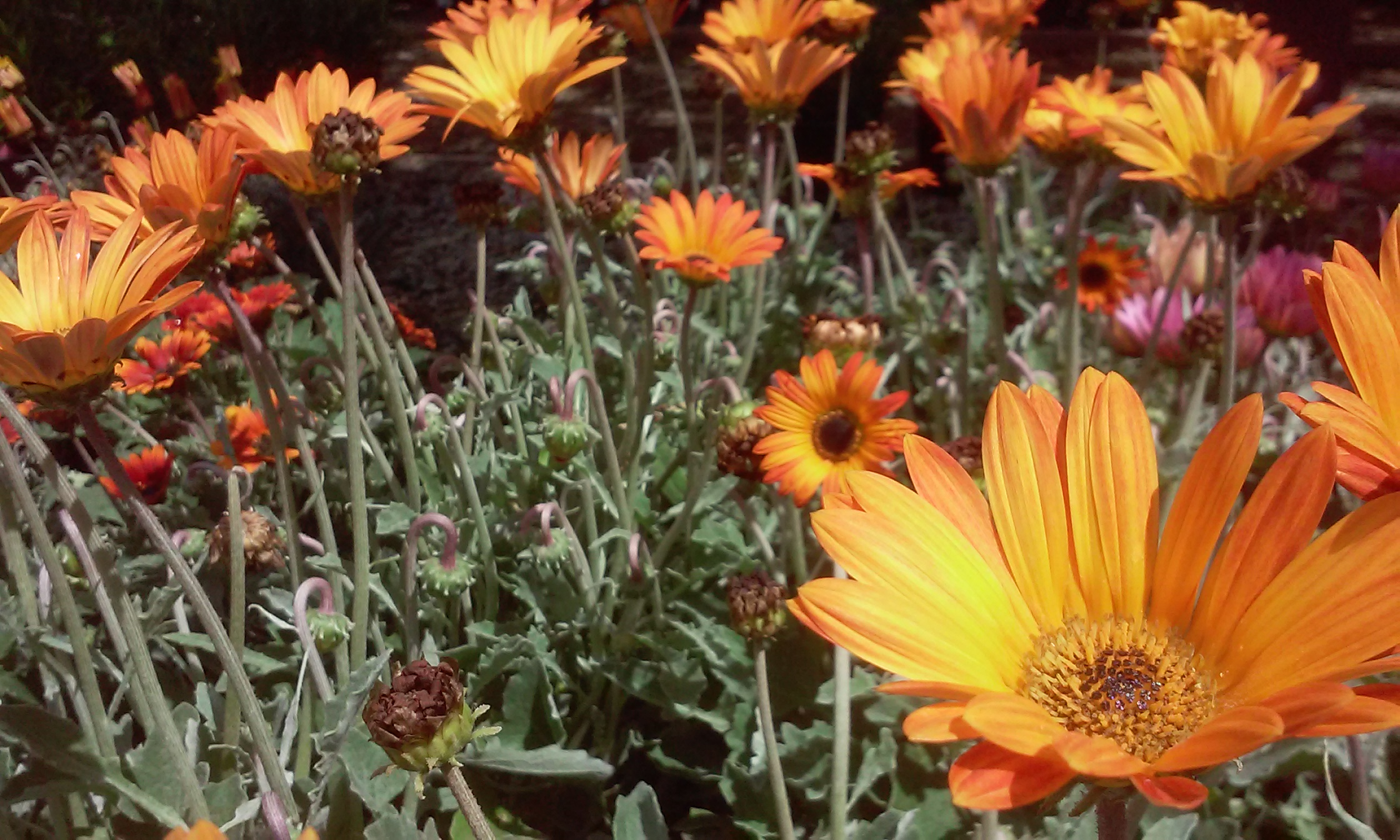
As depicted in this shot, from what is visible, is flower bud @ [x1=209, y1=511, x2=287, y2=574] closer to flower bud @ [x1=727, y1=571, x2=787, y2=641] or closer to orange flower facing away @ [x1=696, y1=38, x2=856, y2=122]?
flower bud @ [x1=727, y1=571, x2=787, y2=641]

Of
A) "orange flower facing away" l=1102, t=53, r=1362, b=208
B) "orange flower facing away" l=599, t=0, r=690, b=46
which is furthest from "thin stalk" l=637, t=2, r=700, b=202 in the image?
"orange flower facing away" l=1102, t=53, r=1362, b=208

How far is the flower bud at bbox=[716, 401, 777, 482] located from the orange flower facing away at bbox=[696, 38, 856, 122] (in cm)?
58

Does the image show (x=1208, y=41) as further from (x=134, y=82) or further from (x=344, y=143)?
(x=134, y=82)

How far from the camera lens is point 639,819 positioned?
83 centimetres

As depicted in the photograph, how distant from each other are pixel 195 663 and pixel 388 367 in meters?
0.43

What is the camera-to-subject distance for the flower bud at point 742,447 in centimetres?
98

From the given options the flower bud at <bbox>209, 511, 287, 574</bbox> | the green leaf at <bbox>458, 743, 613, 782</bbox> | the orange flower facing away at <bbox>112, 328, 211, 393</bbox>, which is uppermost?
the orange flower facing away at <bbox>112, 328, 211, 393</bbox>

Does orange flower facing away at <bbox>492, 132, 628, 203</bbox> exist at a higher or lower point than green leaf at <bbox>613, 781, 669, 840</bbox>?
higher

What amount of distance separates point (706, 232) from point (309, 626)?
27.3 inches

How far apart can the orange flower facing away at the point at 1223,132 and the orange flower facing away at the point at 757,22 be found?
61 cm

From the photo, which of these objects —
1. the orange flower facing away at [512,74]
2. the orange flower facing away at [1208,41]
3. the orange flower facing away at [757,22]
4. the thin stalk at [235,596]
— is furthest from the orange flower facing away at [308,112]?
the orange flower facing away at [1208,41]

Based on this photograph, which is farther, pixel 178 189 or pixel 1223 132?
pixel 1223 132

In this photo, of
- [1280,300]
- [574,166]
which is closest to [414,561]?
[574,166]

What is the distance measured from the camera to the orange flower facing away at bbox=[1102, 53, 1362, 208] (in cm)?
89
